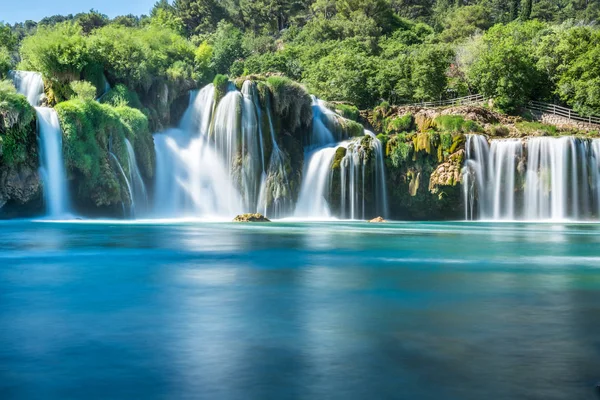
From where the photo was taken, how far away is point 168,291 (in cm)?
1199

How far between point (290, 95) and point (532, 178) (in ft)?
52.6

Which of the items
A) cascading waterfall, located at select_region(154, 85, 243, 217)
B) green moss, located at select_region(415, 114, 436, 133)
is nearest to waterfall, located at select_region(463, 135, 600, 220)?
green moss, located at select_region(415, 114, 436, 133)

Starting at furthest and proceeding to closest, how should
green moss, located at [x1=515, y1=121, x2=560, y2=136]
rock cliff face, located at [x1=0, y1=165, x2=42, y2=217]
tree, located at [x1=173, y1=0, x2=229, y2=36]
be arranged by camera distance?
tree, located at [x1=173, y1=0, x2=229, y2=36], green moss, located at [x1=515, y1=121, x2=560, y2=136], rock cliff face, located at [x1=0, y1=165, x2=42, y2=217]

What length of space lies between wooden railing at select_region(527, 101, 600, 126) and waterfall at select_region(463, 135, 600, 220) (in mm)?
12334

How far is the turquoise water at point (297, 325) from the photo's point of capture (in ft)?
21.4

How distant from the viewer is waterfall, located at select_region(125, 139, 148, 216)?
125 ft

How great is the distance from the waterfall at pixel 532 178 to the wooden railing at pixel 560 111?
486 inches

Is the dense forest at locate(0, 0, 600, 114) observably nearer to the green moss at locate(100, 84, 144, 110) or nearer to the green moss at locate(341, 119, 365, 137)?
the green moss at locate(100, 84, 144, 110)

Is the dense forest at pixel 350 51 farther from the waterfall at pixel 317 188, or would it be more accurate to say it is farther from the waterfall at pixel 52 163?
the waterfall at pixel 317 188

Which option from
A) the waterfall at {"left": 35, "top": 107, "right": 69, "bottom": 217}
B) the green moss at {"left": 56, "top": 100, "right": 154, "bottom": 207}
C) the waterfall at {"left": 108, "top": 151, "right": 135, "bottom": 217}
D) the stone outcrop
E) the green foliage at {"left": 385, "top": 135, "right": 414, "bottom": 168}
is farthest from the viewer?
the green foliage at {"left": 385, "top": 135, "right": 414, "bottom": 168}

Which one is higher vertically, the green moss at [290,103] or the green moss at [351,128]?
the green moss at [290,103]

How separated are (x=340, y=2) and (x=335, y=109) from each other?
165 ft

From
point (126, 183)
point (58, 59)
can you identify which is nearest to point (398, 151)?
point (126, 183)

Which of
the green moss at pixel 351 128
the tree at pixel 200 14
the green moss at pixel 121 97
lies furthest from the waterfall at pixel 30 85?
the tree at pixel 200 14
